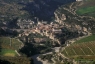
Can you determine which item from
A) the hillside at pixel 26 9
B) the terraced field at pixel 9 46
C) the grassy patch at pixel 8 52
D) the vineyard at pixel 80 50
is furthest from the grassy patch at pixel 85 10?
the grassy patch at pixel 8 52

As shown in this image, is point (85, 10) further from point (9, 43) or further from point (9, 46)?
point (9, 46)

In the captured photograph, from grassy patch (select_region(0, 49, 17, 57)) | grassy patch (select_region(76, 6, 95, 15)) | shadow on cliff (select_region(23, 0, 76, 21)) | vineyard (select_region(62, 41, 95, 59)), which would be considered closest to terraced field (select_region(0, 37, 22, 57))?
grassy patch (select_region(0, 49, 17, 57))

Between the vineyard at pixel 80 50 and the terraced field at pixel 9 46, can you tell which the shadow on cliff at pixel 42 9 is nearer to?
the terraced field at pixel 9 46

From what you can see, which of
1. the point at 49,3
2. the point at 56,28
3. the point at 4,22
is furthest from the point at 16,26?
the point at 49,3

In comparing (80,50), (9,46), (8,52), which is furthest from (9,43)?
(80,50)

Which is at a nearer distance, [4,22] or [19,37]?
[19,37]

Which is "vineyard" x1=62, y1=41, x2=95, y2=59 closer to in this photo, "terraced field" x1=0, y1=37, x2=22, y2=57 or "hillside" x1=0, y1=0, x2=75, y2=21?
"terraced field" x1=0, y1=37, x2=22, y2=57

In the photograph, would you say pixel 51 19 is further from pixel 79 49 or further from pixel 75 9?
pixel 79 49
